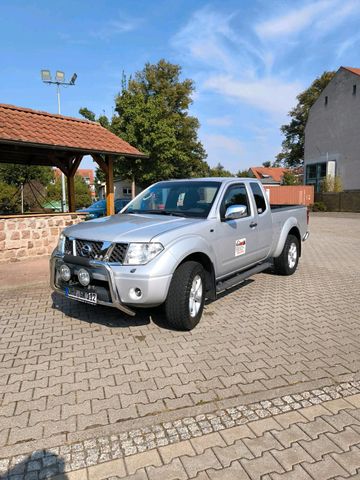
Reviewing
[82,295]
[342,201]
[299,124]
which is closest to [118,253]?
[82,295]

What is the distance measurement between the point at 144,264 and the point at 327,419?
2.18m

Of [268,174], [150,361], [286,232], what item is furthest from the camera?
[268,174]

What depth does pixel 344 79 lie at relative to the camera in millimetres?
32312

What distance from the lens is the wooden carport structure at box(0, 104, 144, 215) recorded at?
8.43 metres

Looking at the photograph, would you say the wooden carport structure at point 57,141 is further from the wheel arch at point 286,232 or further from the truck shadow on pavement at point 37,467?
the truck shadow on pavement at point 37,467

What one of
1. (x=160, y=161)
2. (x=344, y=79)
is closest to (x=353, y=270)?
(x=160, y=161)

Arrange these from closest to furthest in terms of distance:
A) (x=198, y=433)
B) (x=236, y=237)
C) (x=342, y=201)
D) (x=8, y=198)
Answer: (x=198, y=433) → (x=236, y=237) → (x=8, y=198) → (x=342, y=201)

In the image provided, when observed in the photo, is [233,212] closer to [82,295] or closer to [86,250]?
[86,250]

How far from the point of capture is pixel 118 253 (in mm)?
3980

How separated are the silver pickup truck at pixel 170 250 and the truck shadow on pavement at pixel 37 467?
1.76m

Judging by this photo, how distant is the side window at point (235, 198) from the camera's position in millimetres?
5110

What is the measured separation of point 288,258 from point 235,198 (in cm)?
233

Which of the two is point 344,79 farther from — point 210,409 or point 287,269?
point 210,409

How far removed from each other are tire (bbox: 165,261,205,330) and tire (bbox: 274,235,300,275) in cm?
307
